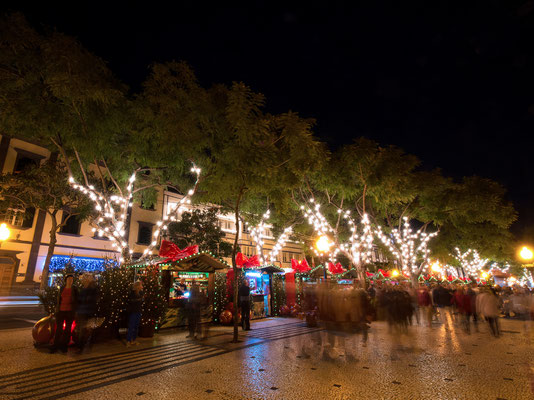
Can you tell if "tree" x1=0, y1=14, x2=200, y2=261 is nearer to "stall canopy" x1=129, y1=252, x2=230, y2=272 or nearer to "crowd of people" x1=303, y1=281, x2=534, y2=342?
"stall canopy" x1=129, y1=252, x2=230, y2=272

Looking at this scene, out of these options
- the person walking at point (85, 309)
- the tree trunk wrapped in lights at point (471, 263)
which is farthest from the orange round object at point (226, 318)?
the tree trunk wrapped in lights at point (471, 263)

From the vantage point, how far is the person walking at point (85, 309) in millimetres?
7543

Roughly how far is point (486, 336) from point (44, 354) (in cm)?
1302

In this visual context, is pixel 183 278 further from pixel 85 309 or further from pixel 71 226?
pixel 71 226

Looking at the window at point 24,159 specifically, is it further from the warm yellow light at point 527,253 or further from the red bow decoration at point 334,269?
the warm yellow light at point 527,253

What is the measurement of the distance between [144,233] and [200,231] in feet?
22.4

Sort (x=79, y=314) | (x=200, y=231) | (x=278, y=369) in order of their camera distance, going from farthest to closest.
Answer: (x=200, y=231) < (x=79, y=314) < (x=278, y=369)

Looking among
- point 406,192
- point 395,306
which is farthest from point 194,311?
point 406,192

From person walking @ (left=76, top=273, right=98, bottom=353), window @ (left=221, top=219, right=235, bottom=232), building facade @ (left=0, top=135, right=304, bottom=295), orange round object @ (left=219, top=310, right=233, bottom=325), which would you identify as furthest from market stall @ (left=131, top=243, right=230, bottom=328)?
window @ (left=221, top=219, right=235, bottom=232)

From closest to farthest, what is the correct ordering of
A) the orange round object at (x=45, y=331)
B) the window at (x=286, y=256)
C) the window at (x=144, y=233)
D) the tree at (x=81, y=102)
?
the orange round object at (x=45, y=331), the tree at (x=81, y=102), the window at (x=144, y=233), the window at (x=286, y=256)

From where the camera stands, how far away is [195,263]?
39.7 feet

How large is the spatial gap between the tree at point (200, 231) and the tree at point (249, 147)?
15.5m

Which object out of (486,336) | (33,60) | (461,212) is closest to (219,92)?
(33,60)

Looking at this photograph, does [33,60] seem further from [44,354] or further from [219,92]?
[44,354]
